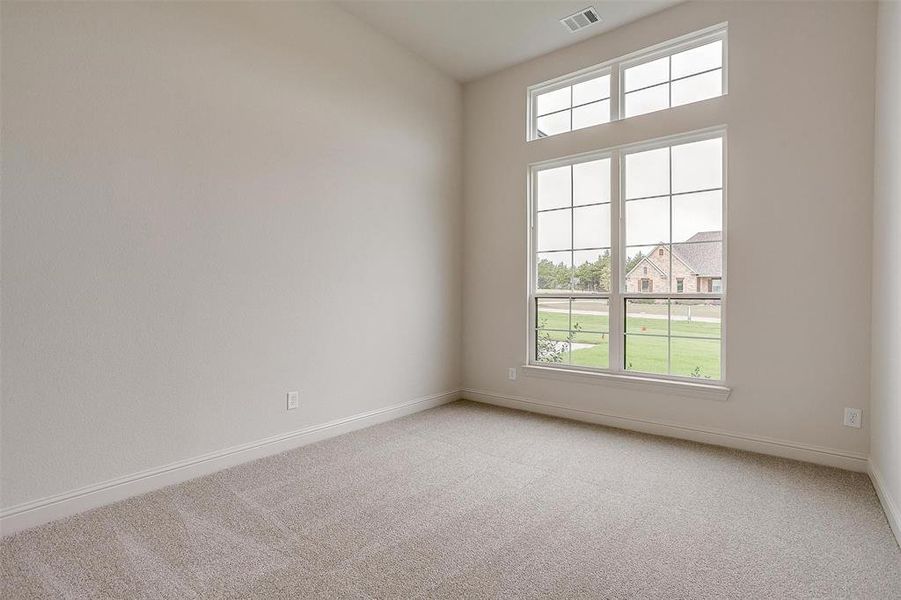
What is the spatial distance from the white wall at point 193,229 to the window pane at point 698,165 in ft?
7.19

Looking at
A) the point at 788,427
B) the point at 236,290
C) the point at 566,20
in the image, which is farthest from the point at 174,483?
the point at 566,20

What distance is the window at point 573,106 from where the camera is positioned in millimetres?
3980

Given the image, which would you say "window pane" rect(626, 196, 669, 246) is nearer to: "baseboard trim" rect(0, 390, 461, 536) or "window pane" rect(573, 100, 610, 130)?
"window pane" rect(573, 100, 610, 130)

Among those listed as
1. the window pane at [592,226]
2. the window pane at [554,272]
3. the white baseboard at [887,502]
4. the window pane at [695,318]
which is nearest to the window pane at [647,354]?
A: the window pane at [695,318]

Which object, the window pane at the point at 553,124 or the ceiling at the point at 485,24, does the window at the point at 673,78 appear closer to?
the ceiling at the point at 485,24

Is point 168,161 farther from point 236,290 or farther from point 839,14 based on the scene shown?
point 839,14

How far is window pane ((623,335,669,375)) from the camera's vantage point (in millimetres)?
3645

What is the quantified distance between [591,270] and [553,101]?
1.63 metres

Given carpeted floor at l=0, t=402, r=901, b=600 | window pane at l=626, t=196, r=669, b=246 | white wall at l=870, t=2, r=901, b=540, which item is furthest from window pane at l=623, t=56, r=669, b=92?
carpeted floor at l=0, t=402, r=901, b=600

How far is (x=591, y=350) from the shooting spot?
4051 mm

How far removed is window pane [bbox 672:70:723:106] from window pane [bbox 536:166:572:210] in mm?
1016

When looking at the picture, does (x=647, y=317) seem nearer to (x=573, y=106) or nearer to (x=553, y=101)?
(x=573, y=106)

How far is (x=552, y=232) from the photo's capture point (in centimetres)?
432

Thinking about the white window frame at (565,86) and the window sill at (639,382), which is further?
the white window frame at (565,86)
